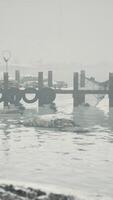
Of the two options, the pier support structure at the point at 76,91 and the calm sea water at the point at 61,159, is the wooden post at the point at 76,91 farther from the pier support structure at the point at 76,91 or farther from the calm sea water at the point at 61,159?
the calm sea water at the point at 61,159

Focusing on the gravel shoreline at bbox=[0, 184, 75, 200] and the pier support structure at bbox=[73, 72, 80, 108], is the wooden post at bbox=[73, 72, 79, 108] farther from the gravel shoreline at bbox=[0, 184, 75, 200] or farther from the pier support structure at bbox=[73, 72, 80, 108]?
the gravel shoreline at bbox=[0, 184, 75, 200]

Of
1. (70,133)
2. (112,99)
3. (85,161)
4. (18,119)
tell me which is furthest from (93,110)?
(85,161)

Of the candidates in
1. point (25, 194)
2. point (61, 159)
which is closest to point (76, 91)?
point (61, 159)

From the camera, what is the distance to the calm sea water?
27.7 m

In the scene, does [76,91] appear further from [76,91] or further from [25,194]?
[25,194]

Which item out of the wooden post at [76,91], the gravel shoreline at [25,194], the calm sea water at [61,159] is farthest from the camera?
the wooden post at [76,91]

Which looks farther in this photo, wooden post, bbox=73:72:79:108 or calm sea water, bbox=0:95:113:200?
wooden post, bbox=73:72:79:108

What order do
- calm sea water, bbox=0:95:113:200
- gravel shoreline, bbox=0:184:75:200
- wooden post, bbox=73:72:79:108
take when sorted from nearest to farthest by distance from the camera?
gravel shoreline, bbox=0:184:75:200, calm sea water, bbox=0:95:113:200, wooden post, bbox=73:72:79:108

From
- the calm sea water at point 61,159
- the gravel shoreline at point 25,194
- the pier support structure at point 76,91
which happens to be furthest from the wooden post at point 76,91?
the gravel shoreline at point 25,194

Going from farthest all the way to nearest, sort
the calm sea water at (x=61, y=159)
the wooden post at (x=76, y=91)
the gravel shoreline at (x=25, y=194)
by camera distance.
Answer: the wooden post at (x=76, y=91) < the calm sea water at (x=61, y=159) < the gravel shoreline at (x=25, y=194)

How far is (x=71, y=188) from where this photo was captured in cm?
2683

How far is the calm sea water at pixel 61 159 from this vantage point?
27656 millimetres

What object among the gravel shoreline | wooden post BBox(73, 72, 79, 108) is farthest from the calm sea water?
wooden post BBox(73, 72, 79, 108)

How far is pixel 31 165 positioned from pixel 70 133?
15257mm
